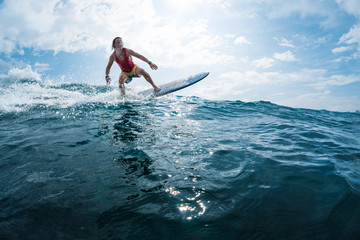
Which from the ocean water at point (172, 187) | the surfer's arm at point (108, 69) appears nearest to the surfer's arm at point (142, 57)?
the surfer's arm at point (108, 69)

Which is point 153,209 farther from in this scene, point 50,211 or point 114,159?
point 114,159

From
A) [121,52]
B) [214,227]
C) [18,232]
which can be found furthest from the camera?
[121,52]

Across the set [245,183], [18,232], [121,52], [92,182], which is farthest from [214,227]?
[121,52]

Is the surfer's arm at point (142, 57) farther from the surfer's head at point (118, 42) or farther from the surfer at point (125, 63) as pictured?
the surfer's head at point (118, 42)

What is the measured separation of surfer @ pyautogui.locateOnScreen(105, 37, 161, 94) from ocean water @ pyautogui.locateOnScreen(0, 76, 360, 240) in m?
5.42

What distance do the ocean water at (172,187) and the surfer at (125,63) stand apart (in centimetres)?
542

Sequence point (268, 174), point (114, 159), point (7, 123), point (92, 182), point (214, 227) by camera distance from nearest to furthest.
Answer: point (214, 227) < point (92, 182) < point (268, 174) < point (114, 159) < point (7, 123)

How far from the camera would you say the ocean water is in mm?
1736

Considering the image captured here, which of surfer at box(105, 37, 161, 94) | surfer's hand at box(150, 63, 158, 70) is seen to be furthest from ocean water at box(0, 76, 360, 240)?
surfer at box(105, 37, 161, 94)

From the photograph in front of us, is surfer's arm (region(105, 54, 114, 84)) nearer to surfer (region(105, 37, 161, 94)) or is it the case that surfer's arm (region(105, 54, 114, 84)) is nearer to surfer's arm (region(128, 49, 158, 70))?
surfer (region(105, 37, 161, 94))

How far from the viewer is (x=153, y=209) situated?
6.39ft

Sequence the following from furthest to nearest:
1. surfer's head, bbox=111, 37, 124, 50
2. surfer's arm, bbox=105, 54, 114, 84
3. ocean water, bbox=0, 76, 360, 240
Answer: surfer's arm, bbox=105, 54, 114, 84 → surfer's head, bbox=111, 37, 124, 50 → ocean water, bbox=0, 76, 360, 240

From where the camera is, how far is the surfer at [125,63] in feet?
28.0

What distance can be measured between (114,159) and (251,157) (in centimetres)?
249
